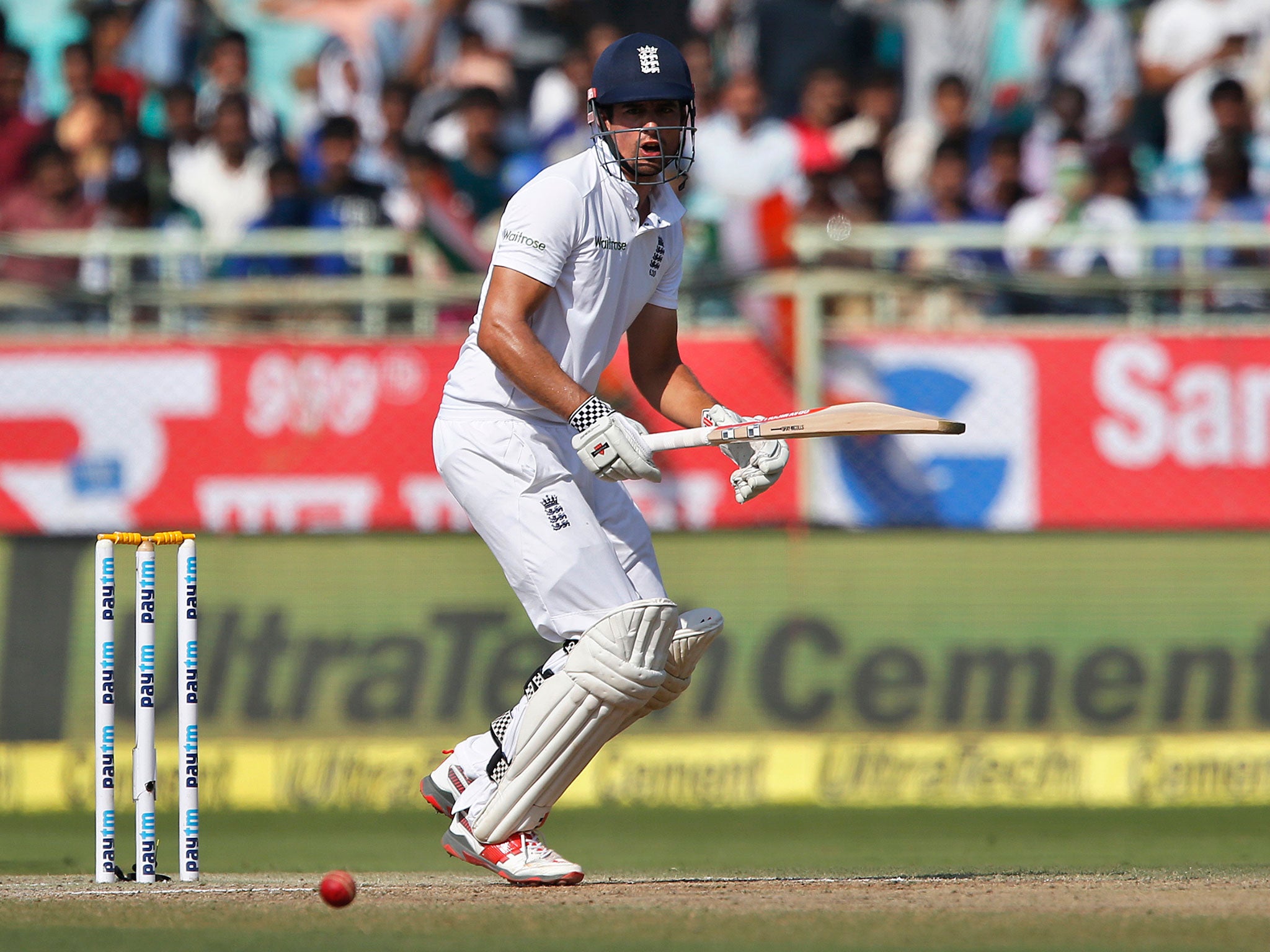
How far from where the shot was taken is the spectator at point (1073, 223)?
9914 mm

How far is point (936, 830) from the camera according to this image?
7.71m

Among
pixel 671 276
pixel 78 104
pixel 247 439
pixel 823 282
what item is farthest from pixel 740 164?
pixel 671 276

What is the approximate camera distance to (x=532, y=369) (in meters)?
5.11

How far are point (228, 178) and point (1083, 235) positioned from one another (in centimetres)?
565

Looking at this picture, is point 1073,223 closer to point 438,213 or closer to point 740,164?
point 740,164

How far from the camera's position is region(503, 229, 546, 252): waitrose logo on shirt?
17.1 ft

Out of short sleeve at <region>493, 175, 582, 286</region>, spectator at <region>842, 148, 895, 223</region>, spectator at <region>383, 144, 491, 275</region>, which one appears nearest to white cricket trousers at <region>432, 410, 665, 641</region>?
short sleeve at <region>493, 175, 582, 286</region>

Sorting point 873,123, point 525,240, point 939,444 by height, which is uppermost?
point 873,123

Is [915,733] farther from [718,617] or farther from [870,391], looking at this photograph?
[718,617]

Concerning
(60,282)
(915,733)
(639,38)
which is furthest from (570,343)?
(60,282)

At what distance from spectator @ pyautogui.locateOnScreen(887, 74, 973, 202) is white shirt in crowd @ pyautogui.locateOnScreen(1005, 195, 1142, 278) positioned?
0.74m

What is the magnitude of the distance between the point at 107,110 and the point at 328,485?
4.23 m

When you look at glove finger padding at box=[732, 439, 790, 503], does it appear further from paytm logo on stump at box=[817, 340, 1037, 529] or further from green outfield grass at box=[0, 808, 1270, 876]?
paytm logo on stump at box=[817, 340, 1037, 529]

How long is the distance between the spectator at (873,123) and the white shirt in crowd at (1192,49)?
72.7 inches
